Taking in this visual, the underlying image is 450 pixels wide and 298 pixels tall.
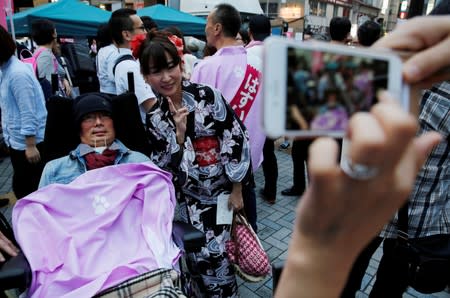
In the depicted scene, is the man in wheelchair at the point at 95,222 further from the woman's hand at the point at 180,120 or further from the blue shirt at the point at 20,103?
the blue shirt at the point at 20,103

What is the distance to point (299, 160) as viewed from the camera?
12.8ft

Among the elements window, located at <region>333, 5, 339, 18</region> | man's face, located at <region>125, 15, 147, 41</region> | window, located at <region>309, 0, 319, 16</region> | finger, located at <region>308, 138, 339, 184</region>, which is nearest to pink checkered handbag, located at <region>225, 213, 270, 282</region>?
finger, located at <region>308, 138, 339, 184</region>

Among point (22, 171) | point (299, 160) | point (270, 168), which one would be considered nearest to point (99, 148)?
point (22, 171)

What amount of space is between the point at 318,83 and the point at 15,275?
5.14 ft

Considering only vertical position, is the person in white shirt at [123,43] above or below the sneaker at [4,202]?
above

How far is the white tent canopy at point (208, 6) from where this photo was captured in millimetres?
10085

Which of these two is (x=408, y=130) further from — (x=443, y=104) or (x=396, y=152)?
(x=443, y=104)

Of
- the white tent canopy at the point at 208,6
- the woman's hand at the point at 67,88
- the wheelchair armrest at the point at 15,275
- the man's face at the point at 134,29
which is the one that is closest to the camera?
the wheelchair armrest at the point at 15,275

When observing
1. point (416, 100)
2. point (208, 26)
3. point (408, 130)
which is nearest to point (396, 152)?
point (408, 130)

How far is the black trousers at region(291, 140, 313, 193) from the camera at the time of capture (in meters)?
3.77

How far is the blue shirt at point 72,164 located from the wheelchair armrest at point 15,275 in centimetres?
58

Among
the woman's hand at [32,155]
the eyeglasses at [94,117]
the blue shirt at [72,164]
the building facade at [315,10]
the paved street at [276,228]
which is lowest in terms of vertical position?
the paved street at [276,228]

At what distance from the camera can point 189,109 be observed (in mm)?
1976

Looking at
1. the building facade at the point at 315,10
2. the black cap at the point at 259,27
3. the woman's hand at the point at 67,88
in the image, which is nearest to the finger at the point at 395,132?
the black cap at the point at 259,27
